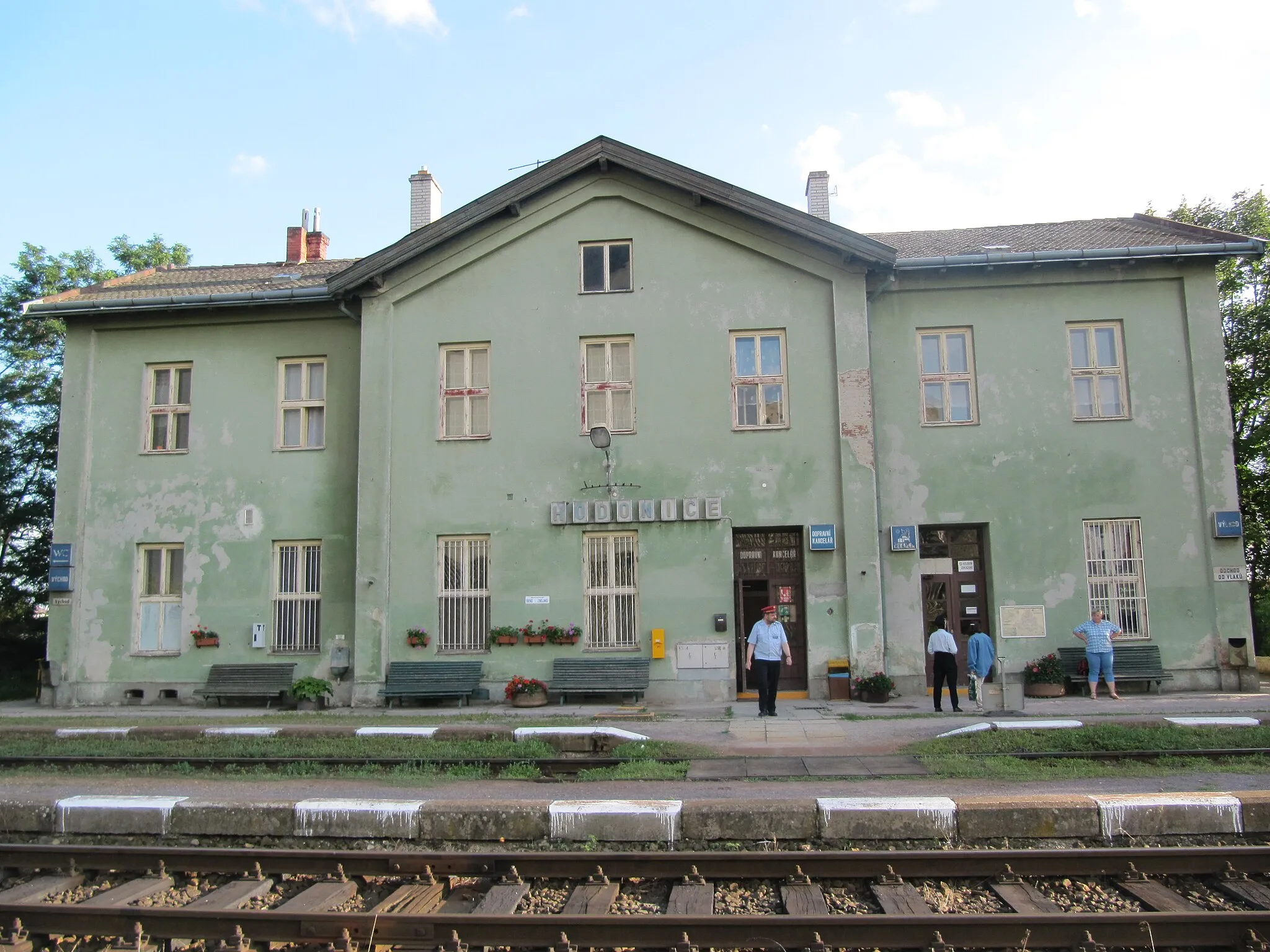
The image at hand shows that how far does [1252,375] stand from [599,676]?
21.3 meters

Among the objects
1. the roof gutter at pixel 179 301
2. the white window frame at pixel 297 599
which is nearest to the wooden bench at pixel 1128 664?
the white window frame at pixel 297 599

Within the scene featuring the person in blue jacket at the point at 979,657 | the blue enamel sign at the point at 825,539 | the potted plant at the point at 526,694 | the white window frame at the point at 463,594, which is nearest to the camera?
the person in blue jacket at the point at 979,657

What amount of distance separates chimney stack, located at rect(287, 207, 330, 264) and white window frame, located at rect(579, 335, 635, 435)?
9.44m

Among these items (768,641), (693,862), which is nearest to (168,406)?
(768,641)

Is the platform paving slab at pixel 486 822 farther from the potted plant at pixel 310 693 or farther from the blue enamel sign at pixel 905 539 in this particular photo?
the blue enamel sign at pixel 905 539

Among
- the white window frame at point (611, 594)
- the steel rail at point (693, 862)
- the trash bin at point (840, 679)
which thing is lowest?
the steel rail at point (693, 862)

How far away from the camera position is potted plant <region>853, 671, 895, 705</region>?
15.9 meters

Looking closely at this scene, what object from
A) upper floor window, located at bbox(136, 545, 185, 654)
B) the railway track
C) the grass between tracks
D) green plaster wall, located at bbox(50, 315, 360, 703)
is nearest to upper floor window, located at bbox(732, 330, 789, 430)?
the grass between tracks

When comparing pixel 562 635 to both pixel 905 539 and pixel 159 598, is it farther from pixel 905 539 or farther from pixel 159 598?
pixel 159 598

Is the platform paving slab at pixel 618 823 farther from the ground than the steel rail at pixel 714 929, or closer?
farther from the ground

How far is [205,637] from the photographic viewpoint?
18234mm

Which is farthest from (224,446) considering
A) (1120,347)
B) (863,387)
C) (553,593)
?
(1120,347)

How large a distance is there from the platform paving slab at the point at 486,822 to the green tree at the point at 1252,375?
25.0 meters

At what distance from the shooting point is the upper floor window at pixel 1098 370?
1756 cm
